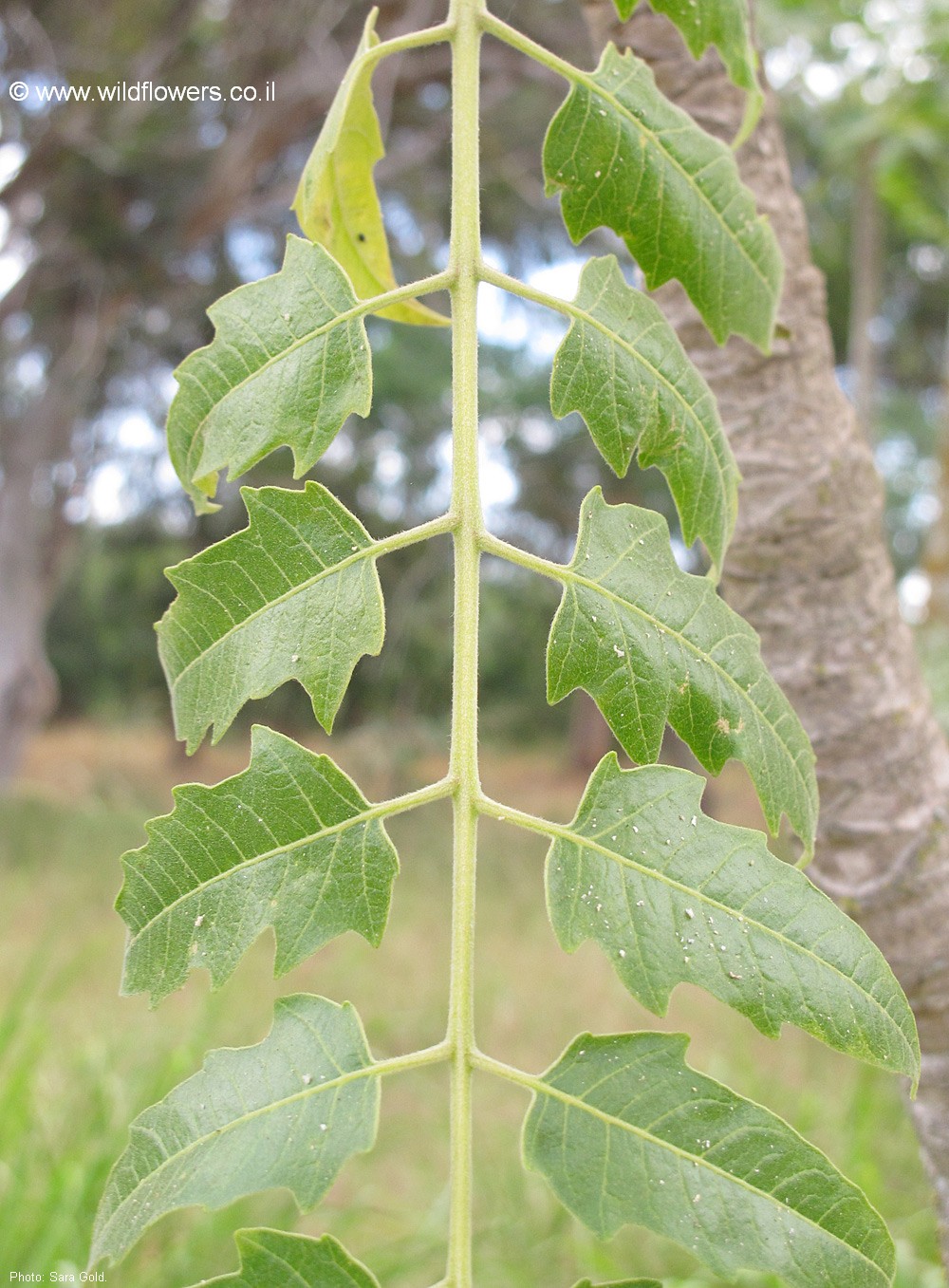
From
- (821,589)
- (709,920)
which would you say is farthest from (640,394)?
(821,589)

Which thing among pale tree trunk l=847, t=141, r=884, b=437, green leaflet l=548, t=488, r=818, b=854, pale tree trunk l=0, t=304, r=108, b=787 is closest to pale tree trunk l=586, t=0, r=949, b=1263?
green leaflet l=548, t=488, r=818, b=854

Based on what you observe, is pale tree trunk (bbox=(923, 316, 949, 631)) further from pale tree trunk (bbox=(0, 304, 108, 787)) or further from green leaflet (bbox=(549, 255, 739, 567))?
pale tree trunk (bbox=(0, 304, 108, 787))

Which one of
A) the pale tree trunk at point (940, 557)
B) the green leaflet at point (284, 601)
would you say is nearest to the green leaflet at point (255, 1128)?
the green leaflet at point (284, 601)

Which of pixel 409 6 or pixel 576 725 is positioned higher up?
pixel 409 6

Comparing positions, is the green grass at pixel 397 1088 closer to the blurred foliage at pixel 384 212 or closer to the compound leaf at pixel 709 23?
the compound leaf at pixel 709 23

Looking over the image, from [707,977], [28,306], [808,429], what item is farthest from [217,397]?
[28,306]

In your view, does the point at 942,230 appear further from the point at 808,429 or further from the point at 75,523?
the point at 75,523

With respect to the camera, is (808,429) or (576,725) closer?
(808,429)
